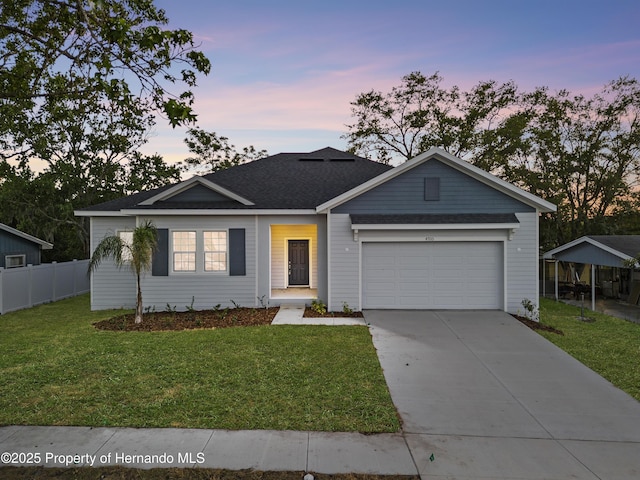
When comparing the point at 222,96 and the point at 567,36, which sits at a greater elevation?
the point at 567,36

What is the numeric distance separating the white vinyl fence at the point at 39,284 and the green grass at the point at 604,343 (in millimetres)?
12479

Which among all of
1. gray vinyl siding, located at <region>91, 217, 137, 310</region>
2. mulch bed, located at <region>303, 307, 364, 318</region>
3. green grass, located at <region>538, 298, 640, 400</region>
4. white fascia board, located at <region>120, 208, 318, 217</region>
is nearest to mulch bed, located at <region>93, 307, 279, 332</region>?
mulch bed, located at <region>303, 307, 364, 318</region>

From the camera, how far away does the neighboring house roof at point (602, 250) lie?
13.4 meters

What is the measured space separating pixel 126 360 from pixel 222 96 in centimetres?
1012

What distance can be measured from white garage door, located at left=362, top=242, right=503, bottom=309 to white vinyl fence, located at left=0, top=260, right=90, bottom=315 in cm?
846

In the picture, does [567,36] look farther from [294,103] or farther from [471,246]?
[294,103]

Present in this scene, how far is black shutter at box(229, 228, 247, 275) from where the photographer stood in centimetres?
1140

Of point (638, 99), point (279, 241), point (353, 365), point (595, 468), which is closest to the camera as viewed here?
point (595, 468)

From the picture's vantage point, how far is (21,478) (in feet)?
11.1

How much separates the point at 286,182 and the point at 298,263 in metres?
3.30

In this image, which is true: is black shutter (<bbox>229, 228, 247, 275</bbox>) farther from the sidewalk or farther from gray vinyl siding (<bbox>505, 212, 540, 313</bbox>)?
gray vinyl siding (<bbox>505, 212, 540, 313</bbox>)

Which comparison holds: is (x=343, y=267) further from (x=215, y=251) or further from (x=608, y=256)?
(x=608, y=256)

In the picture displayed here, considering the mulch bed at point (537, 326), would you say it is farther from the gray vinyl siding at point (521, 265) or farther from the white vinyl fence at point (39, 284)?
the white vinyl fence at point (39, 284)

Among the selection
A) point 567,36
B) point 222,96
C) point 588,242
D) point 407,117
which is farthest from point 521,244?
point 407,117
